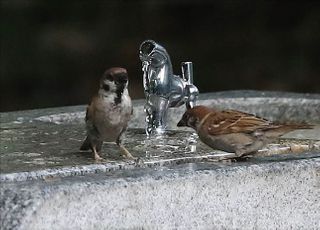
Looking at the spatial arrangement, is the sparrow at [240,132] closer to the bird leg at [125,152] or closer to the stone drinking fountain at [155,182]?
the stone drinking fountain at [155,182]

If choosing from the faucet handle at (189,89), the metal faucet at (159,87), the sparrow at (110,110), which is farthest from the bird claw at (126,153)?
the faucet handle at (189,89)

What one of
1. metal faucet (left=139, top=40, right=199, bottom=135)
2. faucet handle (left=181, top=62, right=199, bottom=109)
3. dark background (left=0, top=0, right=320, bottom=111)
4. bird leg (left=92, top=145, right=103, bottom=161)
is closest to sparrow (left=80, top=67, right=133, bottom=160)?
bird leg (left=92, top=145, right=103, bottom=161)

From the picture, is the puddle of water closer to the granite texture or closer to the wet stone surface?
the wet stone surface

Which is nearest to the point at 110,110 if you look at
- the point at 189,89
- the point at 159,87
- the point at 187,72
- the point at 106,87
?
the point at 106,87

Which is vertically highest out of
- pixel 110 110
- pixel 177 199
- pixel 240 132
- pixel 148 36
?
pixel 110 110

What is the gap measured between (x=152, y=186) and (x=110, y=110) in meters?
0.50

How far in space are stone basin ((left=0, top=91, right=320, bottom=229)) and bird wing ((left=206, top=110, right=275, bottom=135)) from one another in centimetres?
11

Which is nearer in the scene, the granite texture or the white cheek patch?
the granite texture

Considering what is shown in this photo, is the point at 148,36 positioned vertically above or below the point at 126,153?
below

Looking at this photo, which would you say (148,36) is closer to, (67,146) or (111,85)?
(67,146)

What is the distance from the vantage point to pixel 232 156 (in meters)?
4.23

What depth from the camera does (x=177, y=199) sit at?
3.77m

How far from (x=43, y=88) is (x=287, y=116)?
499cm

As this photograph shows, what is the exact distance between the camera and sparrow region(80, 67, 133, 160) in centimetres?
408
